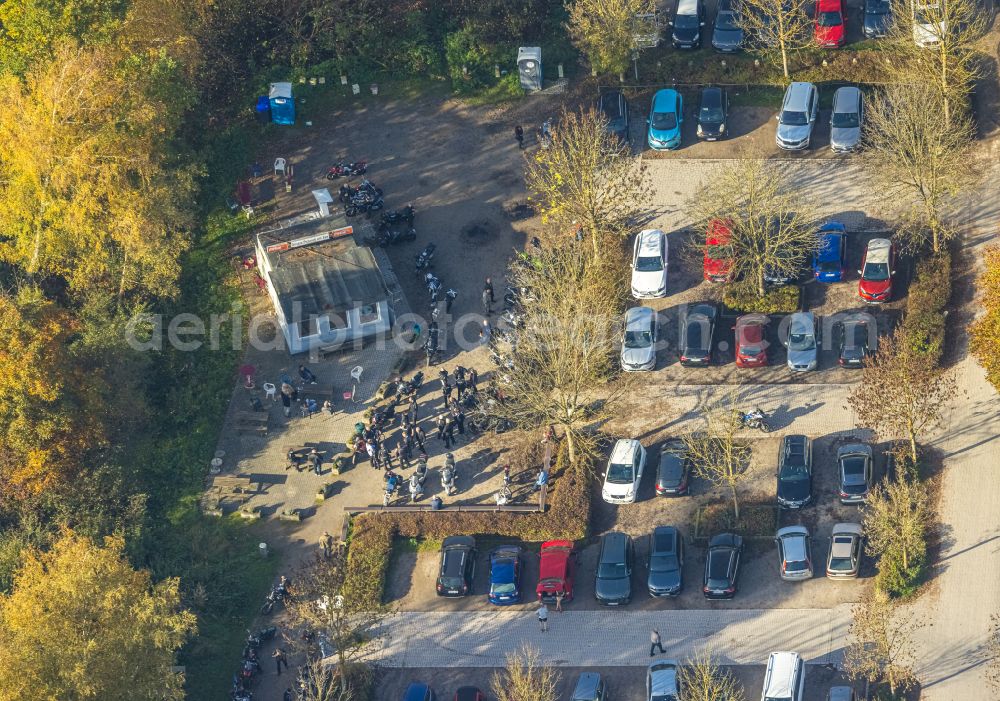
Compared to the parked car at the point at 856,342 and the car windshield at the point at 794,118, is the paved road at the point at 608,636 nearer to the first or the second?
the parked car at the point at 856,342

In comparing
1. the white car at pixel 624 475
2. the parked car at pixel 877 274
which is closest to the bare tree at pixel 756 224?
the parked car at pixel 877 274

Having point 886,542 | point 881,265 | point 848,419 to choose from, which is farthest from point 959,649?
point 881,265

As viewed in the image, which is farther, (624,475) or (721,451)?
(624,475)

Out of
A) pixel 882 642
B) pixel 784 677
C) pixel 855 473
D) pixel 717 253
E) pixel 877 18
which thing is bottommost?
pixel 784 677

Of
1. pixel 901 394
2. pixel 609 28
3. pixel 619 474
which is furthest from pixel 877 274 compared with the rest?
pixel 609 28

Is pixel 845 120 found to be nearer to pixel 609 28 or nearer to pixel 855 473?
pixel 609 28

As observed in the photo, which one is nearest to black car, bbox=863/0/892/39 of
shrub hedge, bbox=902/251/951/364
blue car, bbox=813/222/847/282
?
blue car, bbox=813/222/847/282

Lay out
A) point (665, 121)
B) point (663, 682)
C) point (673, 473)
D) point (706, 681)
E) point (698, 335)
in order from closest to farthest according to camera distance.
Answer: point (706, 681) < point (663, 682) < point (673, 473) < point (698, 335) < point (665, 121)
